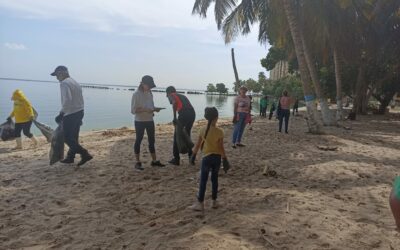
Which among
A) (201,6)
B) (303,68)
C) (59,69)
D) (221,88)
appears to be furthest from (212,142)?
(221,88)

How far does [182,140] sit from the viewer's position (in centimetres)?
735

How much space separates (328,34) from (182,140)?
45.9ft

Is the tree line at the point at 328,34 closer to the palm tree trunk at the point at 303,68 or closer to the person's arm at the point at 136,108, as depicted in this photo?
the palm tree trunk at the point at 303,68

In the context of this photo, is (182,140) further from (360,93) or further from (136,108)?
(360,93)

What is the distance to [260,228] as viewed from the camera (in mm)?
4375

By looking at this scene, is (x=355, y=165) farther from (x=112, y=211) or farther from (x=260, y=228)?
(x=112, y=211)

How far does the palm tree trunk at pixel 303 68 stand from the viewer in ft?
42.8

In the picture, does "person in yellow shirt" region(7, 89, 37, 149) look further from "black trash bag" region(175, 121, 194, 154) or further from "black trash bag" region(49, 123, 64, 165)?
"black trash bag" region(175, 121, 194, 154)

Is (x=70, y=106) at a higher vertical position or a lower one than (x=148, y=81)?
lower

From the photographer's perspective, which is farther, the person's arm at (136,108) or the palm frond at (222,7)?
the palm frond at (222,7)

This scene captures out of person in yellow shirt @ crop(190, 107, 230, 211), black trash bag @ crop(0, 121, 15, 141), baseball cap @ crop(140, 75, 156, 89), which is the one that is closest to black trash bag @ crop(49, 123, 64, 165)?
baseball cap @ crop(140, 75, 156, 89)

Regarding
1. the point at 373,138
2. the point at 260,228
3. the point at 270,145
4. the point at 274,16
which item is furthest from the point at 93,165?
the point at 274,16

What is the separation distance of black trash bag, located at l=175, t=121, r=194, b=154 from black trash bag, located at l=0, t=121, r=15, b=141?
594 centimetres

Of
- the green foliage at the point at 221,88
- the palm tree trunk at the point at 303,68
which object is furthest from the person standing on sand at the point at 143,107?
the green foliage at the point at 221,88
